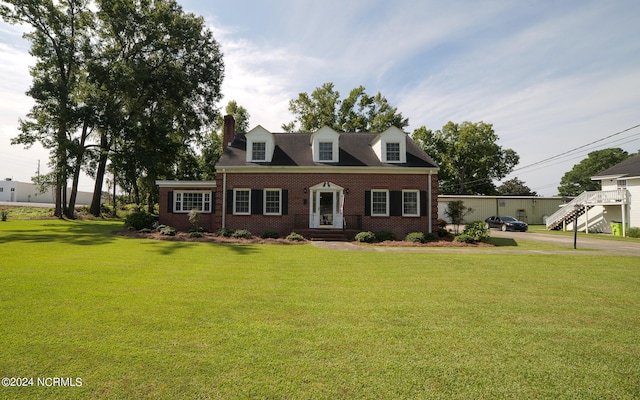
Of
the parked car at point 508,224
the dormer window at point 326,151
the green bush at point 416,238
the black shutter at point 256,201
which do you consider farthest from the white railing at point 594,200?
the black shutter at point 256,201

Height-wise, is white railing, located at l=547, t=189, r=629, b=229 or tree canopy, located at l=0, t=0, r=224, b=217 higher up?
tree canopy, located at l=0, t=0, r=224, b=217

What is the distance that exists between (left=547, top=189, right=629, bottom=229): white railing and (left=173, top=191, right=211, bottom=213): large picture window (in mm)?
27335

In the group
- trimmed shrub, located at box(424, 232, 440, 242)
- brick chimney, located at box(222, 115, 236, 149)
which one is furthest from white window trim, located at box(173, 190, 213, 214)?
trimmed shrub, located at box(424, 232, 440, 242)

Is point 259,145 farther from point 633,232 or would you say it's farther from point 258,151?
point 633,232

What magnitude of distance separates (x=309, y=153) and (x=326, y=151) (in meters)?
1.35

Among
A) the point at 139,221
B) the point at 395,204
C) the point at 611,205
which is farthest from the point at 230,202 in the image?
the point at 611,205

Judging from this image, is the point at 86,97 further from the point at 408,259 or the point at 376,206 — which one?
the point at 408,259

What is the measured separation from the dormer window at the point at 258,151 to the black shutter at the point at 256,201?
2.26 meters

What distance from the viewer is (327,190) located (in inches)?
758

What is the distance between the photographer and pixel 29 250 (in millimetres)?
11141

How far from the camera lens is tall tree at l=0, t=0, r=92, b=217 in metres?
25.5

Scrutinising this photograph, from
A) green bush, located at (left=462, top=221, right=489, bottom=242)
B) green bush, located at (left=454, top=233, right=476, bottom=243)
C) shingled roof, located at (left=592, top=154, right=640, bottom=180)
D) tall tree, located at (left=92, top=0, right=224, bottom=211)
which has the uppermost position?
tall tree, located at (left=92, top=0, right=224, bottom=211)

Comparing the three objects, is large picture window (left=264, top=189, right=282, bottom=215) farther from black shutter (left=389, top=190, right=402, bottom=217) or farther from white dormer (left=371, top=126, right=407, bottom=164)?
white dormer (left=371, top=126, right=407, bottom=164)

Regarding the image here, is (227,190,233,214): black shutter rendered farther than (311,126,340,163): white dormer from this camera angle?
No
